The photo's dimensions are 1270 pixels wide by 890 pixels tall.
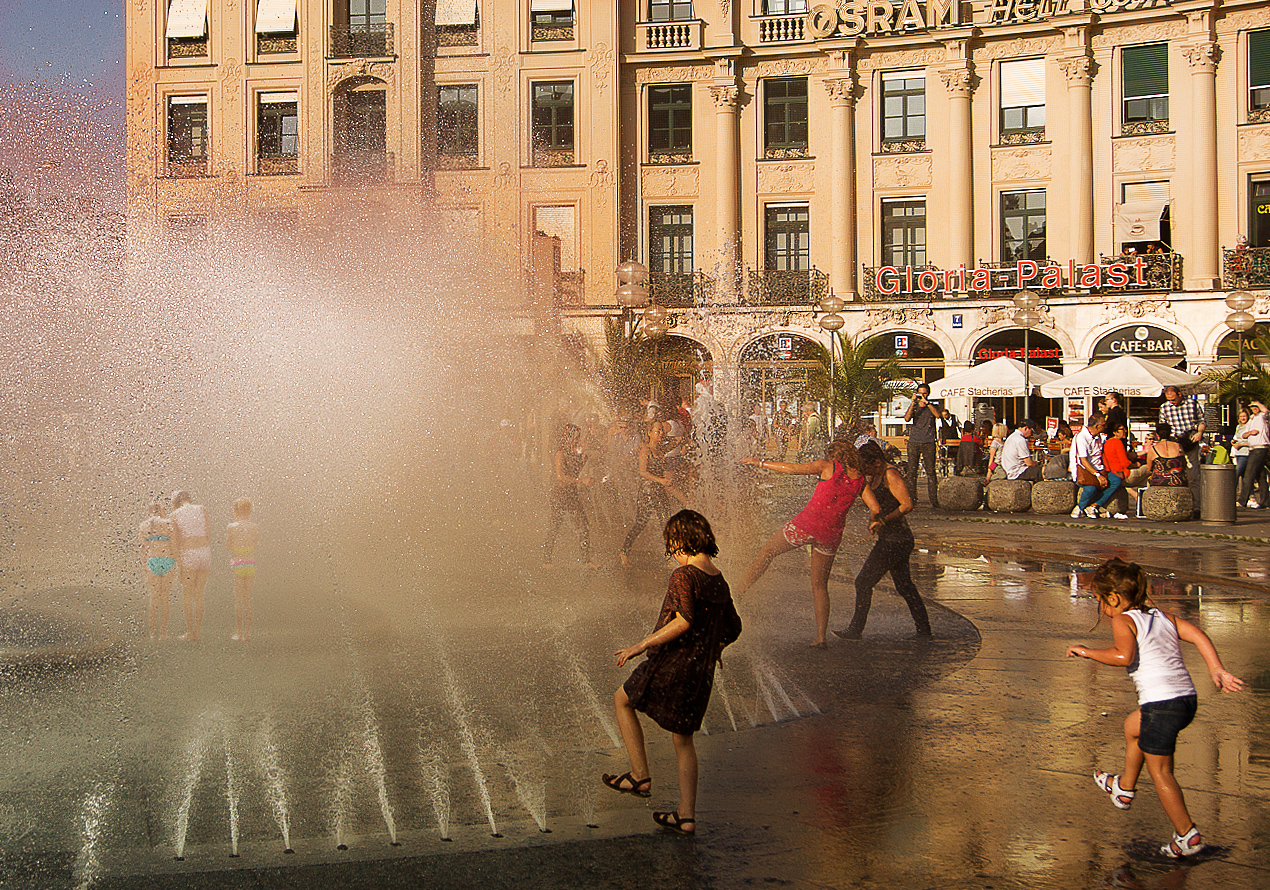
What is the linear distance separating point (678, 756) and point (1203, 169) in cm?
3211

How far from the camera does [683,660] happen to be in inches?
198

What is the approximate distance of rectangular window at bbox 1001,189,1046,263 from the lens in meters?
34.2

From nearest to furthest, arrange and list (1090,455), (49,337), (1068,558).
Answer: (49,337), (1068,558), (1090,455)

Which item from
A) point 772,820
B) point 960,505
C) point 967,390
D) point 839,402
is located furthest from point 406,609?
point 839,402

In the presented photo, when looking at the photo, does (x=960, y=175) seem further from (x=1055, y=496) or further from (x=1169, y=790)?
(x=1169, y=790)

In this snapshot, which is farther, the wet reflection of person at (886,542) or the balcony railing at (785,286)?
the balcony railing at (785,286)

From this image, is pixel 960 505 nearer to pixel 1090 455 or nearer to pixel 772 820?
pixel 1090 455

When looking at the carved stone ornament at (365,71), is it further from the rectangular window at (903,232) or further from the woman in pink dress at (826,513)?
the woman in pink dress at (826,513)

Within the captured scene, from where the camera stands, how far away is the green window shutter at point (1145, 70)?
3294cm

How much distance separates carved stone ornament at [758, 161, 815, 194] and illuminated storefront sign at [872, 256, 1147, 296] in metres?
3.42

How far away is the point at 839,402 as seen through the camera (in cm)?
3030

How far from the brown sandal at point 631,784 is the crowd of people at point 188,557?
160 inches

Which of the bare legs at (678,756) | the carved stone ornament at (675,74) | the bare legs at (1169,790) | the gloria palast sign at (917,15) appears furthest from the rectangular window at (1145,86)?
the bare legs at (678,756)

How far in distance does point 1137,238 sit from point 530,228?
16.7 m
